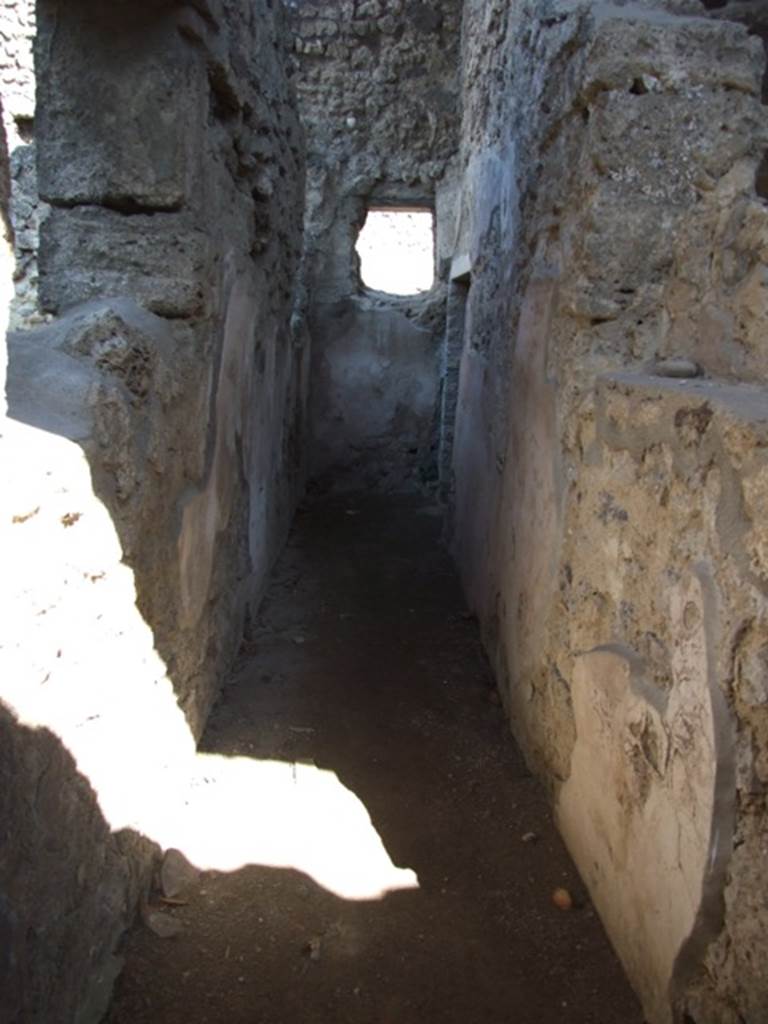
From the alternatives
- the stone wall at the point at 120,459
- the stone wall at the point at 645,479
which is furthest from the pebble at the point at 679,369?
the stone wall at the point at 120,459

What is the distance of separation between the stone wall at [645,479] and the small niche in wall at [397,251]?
10.3m

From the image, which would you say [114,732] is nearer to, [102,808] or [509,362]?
[102,808]

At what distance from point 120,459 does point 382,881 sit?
1317 millimetres

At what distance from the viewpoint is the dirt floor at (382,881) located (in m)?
1.87

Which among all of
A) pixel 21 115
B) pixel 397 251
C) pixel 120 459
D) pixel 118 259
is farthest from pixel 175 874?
pixel 397 251

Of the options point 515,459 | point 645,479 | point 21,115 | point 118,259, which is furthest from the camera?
point 21,115

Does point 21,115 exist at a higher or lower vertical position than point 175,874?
higher

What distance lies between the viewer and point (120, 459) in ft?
6.59

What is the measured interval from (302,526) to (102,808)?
12.8ft

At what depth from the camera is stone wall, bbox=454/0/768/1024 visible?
1.44m

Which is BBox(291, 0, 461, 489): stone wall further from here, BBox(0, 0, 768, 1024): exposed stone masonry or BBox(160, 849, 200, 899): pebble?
BBox(160, 849, 200, 899): pebble

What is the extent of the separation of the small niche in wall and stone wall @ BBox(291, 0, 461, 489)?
6.62 m

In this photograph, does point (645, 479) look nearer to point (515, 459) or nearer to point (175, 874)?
point (515, 459)

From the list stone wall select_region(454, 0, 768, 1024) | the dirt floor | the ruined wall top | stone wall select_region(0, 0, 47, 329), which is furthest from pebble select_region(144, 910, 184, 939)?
the ruined wall top
